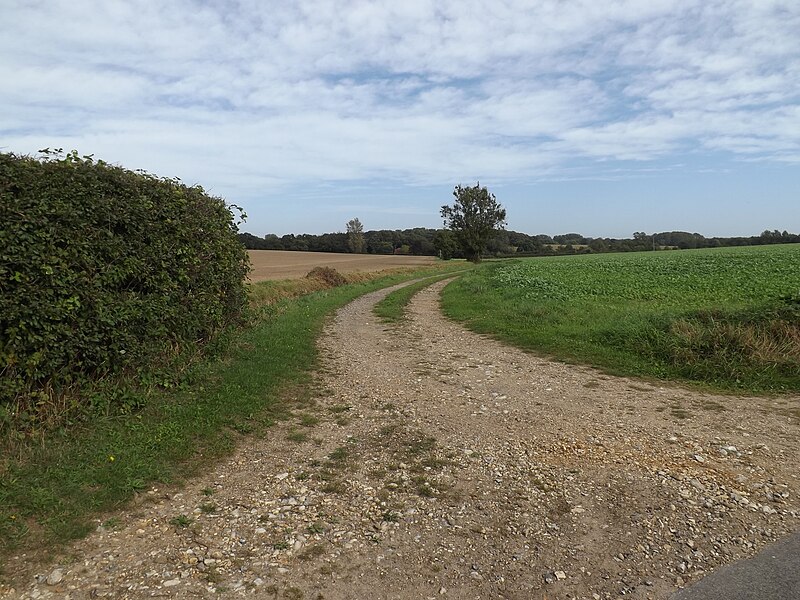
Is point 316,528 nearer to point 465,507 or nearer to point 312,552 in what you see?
point 312,552

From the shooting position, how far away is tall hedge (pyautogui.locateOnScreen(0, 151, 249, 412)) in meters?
4.52

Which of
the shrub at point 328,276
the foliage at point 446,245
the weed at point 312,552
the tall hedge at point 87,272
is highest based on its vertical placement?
the foliage at point 446,245

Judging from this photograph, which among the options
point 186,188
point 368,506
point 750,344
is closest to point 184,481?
point 368,506

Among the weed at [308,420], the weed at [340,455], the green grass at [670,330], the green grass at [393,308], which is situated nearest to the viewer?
the weed at [340,455]

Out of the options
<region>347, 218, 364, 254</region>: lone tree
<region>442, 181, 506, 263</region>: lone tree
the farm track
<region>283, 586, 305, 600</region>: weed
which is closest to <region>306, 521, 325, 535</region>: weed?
the farm track

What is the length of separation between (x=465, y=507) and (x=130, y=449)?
3096 mm

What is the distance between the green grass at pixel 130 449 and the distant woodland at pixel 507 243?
76.9 metres

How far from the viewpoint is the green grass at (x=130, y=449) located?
12.1ft

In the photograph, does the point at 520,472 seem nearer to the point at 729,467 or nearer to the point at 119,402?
the point at 729,467

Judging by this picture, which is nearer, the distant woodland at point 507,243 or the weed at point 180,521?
the weed at point 180,521

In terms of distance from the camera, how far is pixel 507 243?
10744cm

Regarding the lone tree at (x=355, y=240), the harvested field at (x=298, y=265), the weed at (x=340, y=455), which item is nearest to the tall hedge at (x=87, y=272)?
the weed at (x=340, y=455)

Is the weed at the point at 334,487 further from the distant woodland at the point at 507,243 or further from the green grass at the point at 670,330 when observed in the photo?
the distant woodland at the point at 507,243

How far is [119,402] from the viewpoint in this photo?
5.55 metres
